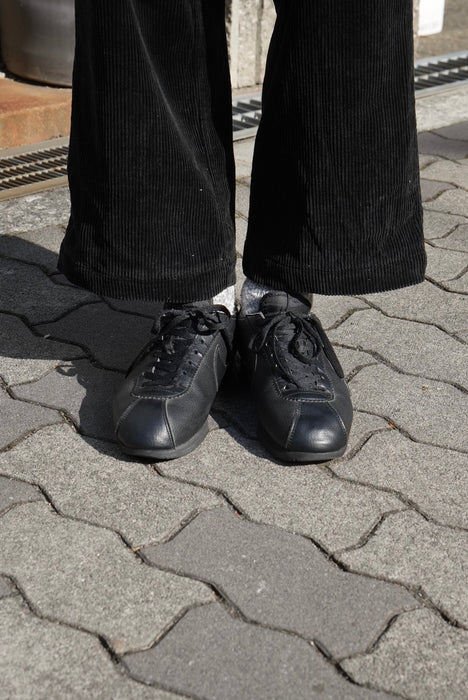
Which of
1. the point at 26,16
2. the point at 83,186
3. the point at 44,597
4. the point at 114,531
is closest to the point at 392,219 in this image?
the point at 83,186

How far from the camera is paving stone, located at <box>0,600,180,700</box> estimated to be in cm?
135

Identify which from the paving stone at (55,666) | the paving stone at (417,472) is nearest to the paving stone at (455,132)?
the paving stone at (417,472)

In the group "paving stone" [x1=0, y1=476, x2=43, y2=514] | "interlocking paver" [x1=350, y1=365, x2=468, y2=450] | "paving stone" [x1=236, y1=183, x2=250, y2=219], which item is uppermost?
"paving stone" [x1=0, y1=476, x2=43, y2=514]

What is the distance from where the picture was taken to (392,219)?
193 cm

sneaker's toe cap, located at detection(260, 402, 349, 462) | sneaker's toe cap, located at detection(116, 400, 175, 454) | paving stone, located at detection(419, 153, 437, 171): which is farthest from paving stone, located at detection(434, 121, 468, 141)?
sneaker's toe cap, located at detection(116, 400, 175, 454)

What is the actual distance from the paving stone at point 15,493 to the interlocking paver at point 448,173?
2071 millimetres

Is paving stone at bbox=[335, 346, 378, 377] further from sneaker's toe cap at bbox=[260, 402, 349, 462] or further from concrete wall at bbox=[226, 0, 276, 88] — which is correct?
concrete wall at bbox=[226, 0, 276, 88]

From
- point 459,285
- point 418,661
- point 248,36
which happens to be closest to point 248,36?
point 248,36

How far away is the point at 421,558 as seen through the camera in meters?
1.63

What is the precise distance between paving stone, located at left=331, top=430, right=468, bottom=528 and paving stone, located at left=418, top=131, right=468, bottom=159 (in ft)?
6.37

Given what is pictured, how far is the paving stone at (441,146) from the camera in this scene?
12.0 feet

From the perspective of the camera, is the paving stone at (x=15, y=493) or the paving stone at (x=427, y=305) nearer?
the paving stone at (x=15, y=493)

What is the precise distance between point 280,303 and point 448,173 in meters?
1.65

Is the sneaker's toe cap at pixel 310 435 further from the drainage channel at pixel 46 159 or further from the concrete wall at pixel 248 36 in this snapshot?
the concrete wall at pixel 248 36
